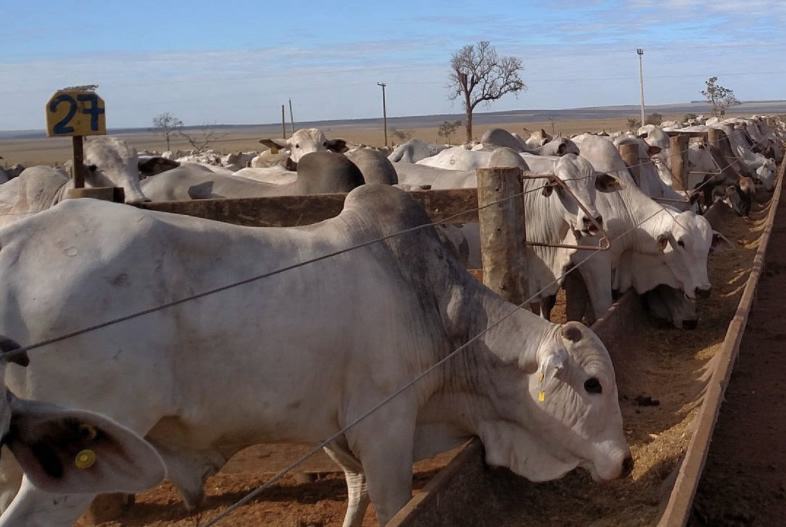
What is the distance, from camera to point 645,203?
375 inches

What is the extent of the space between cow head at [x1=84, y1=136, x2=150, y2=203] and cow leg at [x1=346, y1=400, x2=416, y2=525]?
4973 millimetres

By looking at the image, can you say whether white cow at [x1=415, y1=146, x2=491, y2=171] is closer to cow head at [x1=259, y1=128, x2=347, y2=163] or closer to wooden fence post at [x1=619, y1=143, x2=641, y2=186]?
cow head at [x1=259, y1=128, x2=347, y2=163]

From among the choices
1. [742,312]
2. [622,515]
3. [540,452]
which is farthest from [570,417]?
[742,312]

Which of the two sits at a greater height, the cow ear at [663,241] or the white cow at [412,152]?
the white cow at [412,152]

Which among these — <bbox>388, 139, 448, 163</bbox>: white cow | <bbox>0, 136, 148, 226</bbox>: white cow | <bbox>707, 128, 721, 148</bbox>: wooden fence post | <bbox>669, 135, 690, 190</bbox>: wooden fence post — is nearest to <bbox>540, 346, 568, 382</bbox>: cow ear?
<bbox>0, 136, 148, 226</bbox>: white cow

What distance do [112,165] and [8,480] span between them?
5.90 m

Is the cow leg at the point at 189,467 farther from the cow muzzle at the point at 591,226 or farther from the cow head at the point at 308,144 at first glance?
the cow head at the point at 308,144

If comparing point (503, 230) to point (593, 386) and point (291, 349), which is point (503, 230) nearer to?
point (593, 386)

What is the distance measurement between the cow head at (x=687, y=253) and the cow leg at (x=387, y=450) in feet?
17.0

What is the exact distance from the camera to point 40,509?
3426 mm

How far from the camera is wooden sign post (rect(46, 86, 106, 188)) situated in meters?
5.27

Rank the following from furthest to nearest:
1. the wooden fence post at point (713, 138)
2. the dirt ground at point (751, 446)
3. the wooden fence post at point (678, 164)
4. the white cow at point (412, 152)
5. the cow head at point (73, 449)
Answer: the wooden fence post at point (713, 138) → the white cow at point (412, 152) → the wooden fence post at point (678, 164) → the dirt ground at point (751, 446) → the cow head at point (73, 449)

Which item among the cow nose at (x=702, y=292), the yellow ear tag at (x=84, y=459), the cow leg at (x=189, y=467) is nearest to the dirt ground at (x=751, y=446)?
the cow nose at (x=702, y=292)

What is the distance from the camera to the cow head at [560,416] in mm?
4602
